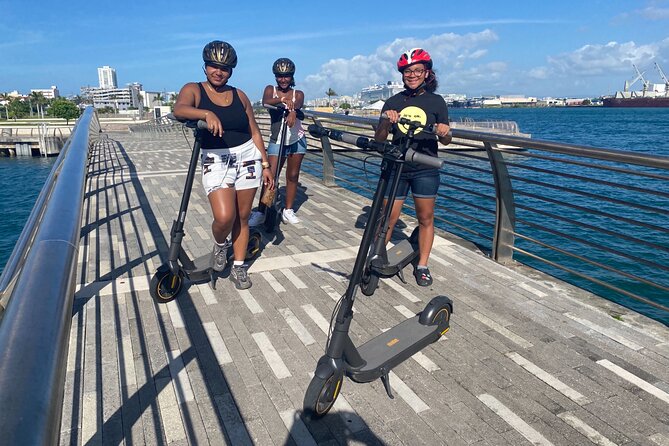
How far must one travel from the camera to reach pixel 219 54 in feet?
12.2

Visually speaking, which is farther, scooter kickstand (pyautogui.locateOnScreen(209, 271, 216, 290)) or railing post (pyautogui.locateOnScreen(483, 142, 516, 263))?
railing post (pyautogui.locateOnScreen(483, 142, 516, 263))

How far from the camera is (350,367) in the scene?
2.81 m

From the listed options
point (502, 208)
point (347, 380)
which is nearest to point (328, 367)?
point (347, 380)

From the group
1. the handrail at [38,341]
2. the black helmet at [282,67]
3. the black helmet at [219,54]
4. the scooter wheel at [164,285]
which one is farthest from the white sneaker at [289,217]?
the handrail at [38,341]

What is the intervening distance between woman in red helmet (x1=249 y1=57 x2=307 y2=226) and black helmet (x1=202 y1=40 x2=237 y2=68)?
1845 mm

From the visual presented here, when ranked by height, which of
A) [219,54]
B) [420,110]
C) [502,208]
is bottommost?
[502,208]

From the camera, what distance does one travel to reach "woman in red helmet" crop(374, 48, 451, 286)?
3.83m

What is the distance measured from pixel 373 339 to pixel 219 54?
2396 millimetres

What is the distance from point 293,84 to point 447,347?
3.76 metres

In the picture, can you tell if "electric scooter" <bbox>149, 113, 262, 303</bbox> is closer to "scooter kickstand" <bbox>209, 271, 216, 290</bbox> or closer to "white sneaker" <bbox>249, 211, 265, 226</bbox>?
"scooter kickstand" <bbox>209, 271, 216, 290</bbox>

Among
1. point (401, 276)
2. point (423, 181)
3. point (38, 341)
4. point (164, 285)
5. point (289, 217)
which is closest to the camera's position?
point (38, 341)

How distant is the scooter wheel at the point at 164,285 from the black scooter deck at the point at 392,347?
5.60 feet

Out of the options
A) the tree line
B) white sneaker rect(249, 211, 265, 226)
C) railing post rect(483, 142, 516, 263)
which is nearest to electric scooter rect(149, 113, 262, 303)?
white sneaker rect(249, 211, 265, 226)

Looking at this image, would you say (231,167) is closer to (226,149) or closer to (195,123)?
(226,149)
